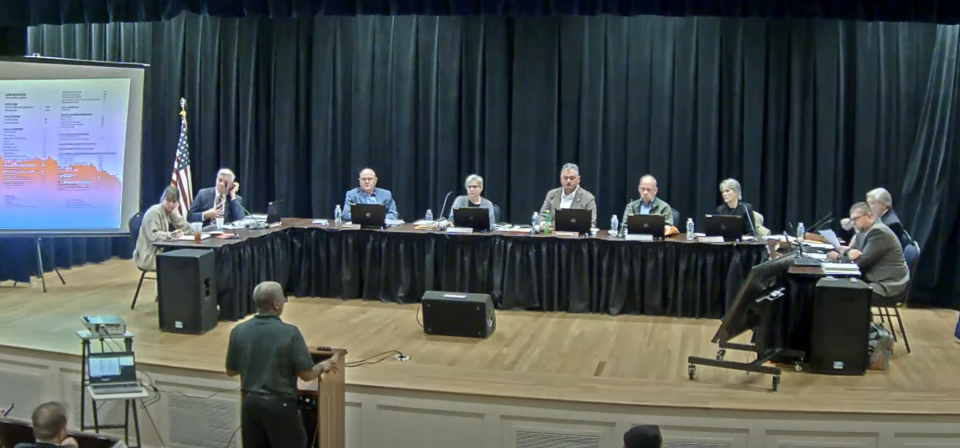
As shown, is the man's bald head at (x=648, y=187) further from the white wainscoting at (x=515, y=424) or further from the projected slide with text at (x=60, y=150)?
the projected slide with text at (x=60, y=150)

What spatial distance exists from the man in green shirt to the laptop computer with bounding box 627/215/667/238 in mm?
4152

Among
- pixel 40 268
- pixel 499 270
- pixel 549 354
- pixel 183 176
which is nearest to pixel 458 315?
pixel 549 354

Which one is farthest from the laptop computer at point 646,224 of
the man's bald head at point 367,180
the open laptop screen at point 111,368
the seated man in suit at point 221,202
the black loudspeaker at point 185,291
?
the open laptop screen at point 111,368

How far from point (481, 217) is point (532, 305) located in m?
0.92

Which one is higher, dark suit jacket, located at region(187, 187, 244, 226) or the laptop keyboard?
dark suit jacket, located at region(187, 187, 244, 226)

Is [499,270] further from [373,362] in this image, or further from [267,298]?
[267,298]

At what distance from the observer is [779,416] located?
5.02 meters

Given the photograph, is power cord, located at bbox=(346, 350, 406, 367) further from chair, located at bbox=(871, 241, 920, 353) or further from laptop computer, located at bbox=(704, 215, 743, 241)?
chair, located at bbox=(871, 241, 920, 353)

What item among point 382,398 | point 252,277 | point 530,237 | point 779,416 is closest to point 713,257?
point 530,237

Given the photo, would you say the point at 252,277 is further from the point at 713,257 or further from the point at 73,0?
the point at 713,257

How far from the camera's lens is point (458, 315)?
6980 mm

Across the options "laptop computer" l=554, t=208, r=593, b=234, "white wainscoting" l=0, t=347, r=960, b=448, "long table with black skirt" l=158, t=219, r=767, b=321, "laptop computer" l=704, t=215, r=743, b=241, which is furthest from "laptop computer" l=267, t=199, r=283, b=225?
"laptop computer" l=704, t=215, r=743, b=241

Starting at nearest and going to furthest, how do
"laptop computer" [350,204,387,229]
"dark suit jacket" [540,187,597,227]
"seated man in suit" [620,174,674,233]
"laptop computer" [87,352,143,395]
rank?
"laptop computer" [87,352,143,395], "laptop computer" [350,204,387,229], "seated man in suit" [620,174,674,233], "dark suit jacket" [540,187,597,227]

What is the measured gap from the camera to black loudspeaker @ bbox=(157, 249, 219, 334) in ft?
22.6
